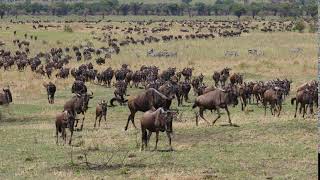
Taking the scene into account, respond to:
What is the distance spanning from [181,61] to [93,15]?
467 ft

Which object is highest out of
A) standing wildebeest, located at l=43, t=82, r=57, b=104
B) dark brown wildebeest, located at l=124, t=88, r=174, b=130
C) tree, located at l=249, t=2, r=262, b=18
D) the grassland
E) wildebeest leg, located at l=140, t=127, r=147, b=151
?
dark brown wildebeest, located at l=124, t=88, r=174, b=130

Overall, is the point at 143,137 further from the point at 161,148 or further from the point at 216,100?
the point at 216,100

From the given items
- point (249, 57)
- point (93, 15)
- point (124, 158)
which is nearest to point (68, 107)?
point (124, 158)

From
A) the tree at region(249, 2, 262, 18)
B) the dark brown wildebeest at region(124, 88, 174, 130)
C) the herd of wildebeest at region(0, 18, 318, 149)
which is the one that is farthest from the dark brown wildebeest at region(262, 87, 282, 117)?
the tree at region(249, 2, 262, 18)

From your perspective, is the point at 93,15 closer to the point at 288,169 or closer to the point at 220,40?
the point at 220,40

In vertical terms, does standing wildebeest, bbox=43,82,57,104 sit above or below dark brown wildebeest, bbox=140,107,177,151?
below

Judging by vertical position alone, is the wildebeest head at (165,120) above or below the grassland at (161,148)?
above

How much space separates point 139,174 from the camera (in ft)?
55.9

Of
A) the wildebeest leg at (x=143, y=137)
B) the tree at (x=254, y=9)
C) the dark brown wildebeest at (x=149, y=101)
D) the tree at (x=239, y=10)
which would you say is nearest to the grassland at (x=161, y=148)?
the wildebeest leg at (x=143, y=137)

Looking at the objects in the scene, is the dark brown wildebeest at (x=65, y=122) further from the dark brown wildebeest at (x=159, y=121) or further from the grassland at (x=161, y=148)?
the dark brown wildebeest at (x=159, y=121)

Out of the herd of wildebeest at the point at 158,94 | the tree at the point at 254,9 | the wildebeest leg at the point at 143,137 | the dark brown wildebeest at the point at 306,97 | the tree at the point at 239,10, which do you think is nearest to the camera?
the wildebeest leg at the point at 143,137

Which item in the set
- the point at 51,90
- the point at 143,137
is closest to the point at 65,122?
the point at 143,137

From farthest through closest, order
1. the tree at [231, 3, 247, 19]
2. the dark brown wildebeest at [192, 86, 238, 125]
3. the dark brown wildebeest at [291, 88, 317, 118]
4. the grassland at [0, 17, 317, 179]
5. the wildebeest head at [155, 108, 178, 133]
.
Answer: the tree at [231, 3, 247, 19]
the dark brown wildebeest at [291, 88, 317, 118]
the dark brown wildebeest at [192, 86, 238, 125]
the wildebeest head at [155, 108, 178, 133]
the grassland at [0, 17, 317, 179]

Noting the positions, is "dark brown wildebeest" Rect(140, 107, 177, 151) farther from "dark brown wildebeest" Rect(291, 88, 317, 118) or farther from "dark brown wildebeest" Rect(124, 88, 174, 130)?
"dark brown wildebeest" Rect(291, 88, 317, 118)
